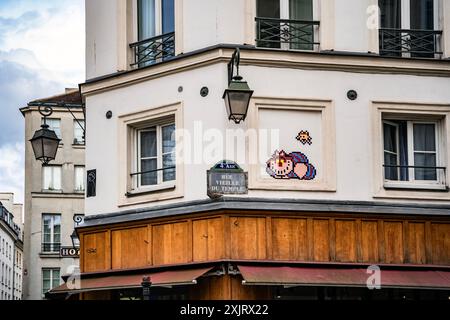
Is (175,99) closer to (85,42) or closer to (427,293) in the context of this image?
(85,42)

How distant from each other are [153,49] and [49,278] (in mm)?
42598

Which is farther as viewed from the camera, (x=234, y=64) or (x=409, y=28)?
(x=409, y=28)

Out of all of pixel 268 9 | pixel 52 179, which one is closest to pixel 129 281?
pixel 268 9

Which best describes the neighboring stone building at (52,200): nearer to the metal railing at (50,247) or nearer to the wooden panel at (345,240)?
the metal railing at (50,247)

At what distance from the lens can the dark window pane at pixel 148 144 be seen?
21.2 meters

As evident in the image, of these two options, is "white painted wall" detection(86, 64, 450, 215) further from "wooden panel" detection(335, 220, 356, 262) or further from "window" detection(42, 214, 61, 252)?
"window" detection(42, 214, 61, 252)

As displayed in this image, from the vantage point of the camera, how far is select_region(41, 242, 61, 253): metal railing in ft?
206

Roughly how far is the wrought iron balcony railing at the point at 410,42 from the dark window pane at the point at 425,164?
6.37 ft

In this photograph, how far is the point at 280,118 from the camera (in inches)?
790

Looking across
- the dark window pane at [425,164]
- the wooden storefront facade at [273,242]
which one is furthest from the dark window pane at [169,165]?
the dark window pane at [425,164]

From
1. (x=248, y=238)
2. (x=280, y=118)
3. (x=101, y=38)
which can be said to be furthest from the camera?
(x=101, y=38)

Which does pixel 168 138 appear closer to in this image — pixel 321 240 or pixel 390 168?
pixel 321 240

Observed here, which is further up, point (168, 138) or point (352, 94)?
point (352, 94)
